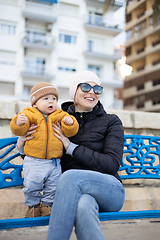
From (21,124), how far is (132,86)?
39898 millimetres

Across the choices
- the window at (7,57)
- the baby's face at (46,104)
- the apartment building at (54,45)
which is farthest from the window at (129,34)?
the baby's face at (46,104)

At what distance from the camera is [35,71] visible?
26.1 m

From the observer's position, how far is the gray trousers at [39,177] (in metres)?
2.18

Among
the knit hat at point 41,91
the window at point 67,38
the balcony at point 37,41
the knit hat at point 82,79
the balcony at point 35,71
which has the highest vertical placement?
the window at point 67,38

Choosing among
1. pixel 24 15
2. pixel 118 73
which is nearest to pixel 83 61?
pixel 118 73

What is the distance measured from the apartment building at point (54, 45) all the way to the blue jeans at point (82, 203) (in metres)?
22.9

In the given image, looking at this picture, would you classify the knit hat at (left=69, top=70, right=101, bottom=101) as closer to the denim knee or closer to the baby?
the baby

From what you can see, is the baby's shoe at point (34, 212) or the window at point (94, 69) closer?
the baby's shoe at point (34, 212)

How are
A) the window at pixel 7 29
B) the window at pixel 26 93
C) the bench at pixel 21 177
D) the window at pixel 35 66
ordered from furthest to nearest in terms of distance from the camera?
1. the window at pixel 35 66
2. the window at pixel 7 29
3. the window at pixel 26 93
4. the bench at pixel 21 177

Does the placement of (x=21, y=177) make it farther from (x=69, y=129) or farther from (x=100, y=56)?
(x=100, y=56)

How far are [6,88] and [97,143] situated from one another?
23919 millimetres

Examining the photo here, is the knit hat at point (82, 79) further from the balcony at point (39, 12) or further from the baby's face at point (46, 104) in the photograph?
the balcony at point (39, 12)

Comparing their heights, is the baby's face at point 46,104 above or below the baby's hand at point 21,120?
above

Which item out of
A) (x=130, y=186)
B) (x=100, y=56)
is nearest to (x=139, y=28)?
(x=100, y=56)
